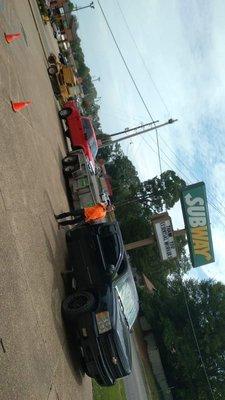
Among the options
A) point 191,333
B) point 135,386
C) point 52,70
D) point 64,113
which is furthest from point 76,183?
point 191,333

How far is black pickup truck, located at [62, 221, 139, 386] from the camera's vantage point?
8344 mm

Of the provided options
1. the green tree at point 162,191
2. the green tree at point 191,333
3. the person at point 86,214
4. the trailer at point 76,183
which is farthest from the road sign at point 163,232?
the green tree at point 162,191

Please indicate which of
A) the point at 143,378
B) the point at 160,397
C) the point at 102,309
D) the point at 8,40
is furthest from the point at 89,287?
the point at 160,397

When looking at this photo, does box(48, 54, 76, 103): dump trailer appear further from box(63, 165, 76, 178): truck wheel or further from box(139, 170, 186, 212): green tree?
box(139, 170, 186, 212): green tree

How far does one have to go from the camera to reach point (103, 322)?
8.35m

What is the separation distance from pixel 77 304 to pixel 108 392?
7340mm

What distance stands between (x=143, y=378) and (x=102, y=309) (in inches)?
687

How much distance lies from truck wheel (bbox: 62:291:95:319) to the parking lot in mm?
191

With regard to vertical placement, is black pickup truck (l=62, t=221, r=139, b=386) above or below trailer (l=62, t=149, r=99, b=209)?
below

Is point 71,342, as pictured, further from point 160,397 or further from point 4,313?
point 160,397

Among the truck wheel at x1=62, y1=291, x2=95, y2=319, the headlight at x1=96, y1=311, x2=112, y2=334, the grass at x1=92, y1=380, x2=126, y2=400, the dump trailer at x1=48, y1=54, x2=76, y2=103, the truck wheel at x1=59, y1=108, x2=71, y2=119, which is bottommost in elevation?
the grass at x1=92, y1=380, x2=126, y2=400

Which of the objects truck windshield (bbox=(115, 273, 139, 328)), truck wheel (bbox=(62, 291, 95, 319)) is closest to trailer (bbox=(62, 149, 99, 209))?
truck windshield (bbox=(115, 273, 139, 328))

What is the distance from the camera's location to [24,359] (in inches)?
227

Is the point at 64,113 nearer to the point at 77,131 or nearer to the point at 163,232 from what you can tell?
the point at 77,131
